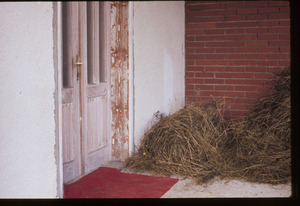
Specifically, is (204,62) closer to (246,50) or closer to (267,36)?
(246,50)

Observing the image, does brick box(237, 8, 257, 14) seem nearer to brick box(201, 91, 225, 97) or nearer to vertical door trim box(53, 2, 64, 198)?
brick box(201, 91, 225, 97)

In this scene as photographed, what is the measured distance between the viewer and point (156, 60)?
468cm

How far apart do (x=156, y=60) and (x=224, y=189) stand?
6.44ft

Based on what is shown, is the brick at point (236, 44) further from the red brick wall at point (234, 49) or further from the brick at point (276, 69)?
the brick at point (276, 69)

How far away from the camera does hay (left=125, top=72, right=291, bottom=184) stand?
11.7ft

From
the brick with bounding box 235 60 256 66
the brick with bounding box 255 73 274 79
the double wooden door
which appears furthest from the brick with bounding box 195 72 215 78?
the double wooden door

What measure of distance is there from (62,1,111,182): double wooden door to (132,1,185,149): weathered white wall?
34 centimetres

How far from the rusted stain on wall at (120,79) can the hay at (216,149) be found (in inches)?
8.6

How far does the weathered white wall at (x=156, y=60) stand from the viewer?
13.6 feet

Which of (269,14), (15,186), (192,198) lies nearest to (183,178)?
(192,198)

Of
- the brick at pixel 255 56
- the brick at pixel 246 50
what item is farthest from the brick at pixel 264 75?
the brick at pixel 246 50

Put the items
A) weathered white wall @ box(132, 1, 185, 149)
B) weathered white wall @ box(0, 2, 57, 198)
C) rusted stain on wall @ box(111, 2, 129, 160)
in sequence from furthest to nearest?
weathered white wall @ box(132, 1, 185, 149) → rusted stain on wall @ box(111, 2, 129, 160) → weathered white wall @ box(0, 2, 57, 198)

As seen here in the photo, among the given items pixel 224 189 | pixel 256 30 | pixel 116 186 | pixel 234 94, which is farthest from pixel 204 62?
pixel 116 186

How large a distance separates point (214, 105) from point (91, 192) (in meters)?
2.67
